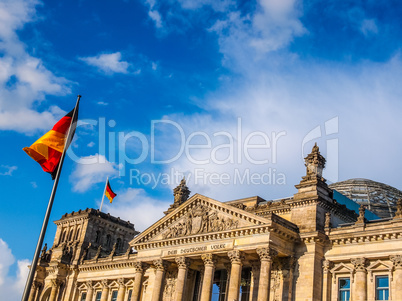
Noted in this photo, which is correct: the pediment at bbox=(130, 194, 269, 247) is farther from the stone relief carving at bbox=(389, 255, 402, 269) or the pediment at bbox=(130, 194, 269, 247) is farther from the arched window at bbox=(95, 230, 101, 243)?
the arched window at bbox=(95, 230, 101, 243)

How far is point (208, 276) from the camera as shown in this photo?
141ft

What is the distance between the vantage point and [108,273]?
197 ft

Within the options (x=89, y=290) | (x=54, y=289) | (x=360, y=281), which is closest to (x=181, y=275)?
(x=360, y=281)

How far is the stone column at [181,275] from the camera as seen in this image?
44.7 metres

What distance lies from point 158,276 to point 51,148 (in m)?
24.8

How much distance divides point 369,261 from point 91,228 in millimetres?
41009

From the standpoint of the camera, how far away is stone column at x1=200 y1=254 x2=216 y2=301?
42.3 meters

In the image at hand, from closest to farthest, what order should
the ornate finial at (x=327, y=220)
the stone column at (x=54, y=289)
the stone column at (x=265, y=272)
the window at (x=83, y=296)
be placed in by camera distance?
the stone column at (x=265, y=272) < the ornate finial at (x=327, y=220) < the window at (x=83, y=296) < the stone column at (x=54, y=289)

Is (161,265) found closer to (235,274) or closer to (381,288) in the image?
(235,274)

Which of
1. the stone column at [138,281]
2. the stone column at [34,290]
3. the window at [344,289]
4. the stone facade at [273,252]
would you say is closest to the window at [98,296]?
the stone facade at [273,252]

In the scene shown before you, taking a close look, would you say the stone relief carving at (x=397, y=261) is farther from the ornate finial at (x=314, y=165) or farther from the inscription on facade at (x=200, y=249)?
the inscription on facade at (x=200, y=249)

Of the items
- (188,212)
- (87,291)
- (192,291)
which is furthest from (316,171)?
(87,291)

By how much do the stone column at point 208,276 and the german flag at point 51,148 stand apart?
2088 centimetres

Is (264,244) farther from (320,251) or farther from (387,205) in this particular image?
(387,205)
